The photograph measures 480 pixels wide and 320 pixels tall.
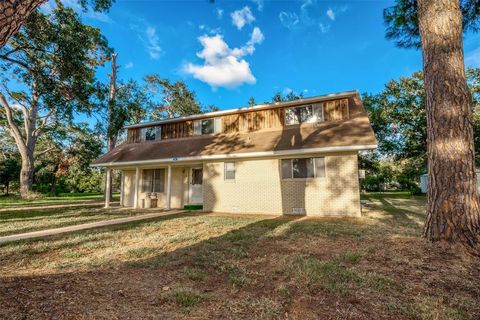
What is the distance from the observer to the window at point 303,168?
10.1 meters

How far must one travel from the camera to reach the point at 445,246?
416 centimetres

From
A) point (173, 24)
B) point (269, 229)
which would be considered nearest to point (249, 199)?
point (269, 229)

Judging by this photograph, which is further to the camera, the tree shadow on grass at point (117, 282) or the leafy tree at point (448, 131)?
the leafy tree at point (448, 131)

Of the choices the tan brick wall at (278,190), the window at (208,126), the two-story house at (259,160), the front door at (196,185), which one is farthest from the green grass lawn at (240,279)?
the window at (208,126)

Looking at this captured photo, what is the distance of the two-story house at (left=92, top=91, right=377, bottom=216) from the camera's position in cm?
974

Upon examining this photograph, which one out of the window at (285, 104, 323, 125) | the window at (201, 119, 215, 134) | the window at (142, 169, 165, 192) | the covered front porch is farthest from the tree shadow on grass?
the window at (201, 119, 215, 134)

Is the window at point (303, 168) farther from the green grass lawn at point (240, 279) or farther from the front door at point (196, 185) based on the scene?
the front door at point (196, 185)

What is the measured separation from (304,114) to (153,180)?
9.35m

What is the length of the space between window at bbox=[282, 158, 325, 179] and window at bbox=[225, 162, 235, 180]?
245 cm

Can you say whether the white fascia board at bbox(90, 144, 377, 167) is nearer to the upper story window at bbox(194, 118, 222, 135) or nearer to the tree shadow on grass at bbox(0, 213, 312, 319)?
the upper story window at bbox(194, 118, 222, 135)

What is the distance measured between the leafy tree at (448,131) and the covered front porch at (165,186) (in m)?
9.98

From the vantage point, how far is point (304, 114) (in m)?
12.1

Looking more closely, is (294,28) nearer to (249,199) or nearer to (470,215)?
(249,199)

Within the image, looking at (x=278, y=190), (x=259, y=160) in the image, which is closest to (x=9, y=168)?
(x=259, y=160)
